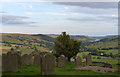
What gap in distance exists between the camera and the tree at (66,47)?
4067cm

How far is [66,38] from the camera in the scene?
4194 centimetres

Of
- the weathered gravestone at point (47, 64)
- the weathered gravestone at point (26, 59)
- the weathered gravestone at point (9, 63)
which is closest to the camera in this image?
the weathered gravestone at point (47, 64)

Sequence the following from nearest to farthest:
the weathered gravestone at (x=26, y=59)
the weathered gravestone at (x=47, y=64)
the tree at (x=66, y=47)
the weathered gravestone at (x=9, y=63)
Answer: the weathered gravestone at (x=47, y=64) < the weathered gravestone at (x=9, y=63) < the weathered gravestone at (x=26, y=59) < the tree at (x=66, y=47)

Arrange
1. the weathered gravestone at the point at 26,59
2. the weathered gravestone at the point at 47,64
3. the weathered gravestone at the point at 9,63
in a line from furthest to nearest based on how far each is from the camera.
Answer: the weathered gravestone at the point at 26,59 → the weathered gravestone at the point at 9,63 → the weathered gravestone at the point at 47,64

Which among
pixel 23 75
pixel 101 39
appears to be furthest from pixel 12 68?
pixel 101 39

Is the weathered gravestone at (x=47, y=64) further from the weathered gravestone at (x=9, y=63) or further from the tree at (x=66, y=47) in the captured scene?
the tree at (x=66, y=47)

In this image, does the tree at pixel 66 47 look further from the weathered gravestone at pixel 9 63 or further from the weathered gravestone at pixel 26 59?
the weathered gravestone at pixel 9 63

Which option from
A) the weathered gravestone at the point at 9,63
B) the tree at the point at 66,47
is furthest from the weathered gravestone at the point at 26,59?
the tree at the point at 66,47

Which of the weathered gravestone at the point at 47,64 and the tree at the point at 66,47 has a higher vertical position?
the tree at the point at 66,47

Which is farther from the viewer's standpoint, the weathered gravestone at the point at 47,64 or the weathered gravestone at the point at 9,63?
the weathered gravestone at the point at 9,63

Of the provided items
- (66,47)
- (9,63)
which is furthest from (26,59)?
(66,47)

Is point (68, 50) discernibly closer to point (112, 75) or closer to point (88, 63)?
point (88, 63)

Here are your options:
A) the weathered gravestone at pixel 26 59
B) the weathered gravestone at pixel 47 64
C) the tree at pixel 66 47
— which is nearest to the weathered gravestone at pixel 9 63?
the weathered gravestone at pixel 47 64

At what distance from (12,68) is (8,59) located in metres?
1.15
